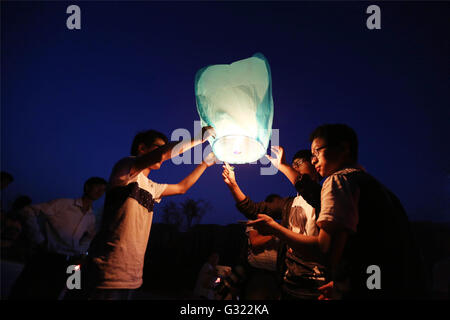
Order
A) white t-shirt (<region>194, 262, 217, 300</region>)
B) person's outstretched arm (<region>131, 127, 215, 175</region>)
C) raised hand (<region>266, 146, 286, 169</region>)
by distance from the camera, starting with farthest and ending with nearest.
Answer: white t-shirt (<region>194, 262, 217, 300</region>) → raised hand (<region>266, 146, 286, 169</region>) → person's outstretched arm (<region>131, 127, 215, 175</region>)

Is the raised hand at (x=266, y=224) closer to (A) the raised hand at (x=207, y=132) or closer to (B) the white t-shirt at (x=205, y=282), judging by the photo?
(A) the raised hand at (x=207, y=132)

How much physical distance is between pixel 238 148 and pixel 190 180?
1120mm

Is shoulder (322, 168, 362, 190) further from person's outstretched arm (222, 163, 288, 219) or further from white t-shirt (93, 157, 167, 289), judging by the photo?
white t-shirt (93, 157, 167, 289)

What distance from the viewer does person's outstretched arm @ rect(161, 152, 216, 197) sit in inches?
103

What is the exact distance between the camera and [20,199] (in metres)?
4.98

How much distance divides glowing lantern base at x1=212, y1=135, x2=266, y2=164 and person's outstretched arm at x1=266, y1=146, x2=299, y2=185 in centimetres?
62

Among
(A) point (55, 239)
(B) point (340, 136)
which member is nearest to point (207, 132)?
(B) point (340, 136)

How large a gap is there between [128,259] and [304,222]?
5.06ft

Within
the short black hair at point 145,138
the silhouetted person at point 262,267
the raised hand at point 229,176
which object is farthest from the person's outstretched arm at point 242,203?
the short black hair at point 145,138

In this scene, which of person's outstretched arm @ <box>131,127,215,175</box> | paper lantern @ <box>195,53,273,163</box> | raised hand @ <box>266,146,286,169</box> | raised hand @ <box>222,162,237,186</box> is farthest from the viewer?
raised hand @ <box>222,162,237,186</box>

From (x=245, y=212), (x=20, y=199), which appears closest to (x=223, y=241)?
(x=20, y=199)

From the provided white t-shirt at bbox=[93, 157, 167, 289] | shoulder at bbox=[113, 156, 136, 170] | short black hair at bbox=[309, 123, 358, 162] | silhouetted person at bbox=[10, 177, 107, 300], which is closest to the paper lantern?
short black hair at bbox=[309, 123, 358, 162]
